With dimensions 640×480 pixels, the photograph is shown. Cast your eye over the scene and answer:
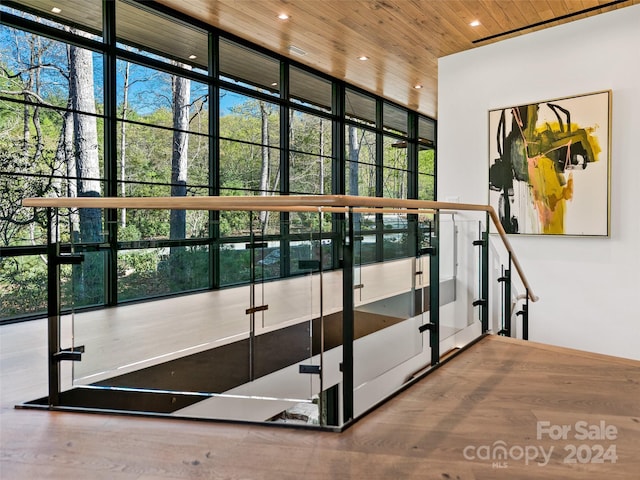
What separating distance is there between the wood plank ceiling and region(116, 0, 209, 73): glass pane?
9.6 inches

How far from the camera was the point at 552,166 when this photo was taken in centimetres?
420

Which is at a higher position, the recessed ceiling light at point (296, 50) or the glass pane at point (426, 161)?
the recessed ceiling light at point (296, 50)

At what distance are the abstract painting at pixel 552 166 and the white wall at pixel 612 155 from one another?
9cm

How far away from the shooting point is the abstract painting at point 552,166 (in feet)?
13.0

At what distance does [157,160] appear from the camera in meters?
5.29

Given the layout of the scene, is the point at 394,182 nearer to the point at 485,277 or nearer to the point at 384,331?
the point at 485,277

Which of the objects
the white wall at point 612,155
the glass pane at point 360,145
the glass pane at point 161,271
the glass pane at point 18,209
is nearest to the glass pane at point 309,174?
the glass pane at point 360,145

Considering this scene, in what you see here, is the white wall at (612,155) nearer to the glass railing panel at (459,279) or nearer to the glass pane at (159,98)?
the glass railing panel at (459,279)

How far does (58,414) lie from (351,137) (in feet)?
22.4

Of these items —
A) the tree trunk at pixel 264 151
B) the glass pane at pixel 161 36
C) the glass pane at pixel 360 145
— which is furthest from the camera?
the glass pane at pixel 360 145

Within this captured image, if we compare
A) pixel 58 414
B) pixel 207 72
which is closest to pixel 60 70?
pixel 207 72

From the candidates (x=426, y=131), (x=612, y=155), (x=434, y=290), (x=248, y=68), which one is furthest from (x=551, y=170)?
(x=426, y=131)

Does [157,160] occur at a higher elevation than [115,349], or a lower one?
higher

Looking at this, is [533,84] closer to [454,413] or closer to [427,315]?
[427,315]
